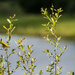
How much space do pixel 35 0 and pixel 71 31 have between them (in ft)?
38.0

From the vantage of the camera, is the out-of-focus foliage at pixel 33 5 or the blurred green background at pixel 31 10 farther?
the out-of-focus foliage at pixel 33 5

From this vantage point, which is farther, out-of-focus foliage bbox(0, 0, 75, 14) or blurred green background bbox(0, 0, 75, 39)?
out-of-focus foliage bbox(0, 0, 75, 14)

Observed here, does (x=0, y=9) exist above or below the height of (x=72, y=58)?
above

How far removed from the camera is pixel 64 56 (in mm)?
10914

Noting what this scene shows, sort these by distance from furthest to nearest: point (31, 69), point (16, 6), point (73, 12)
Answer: point (16, 6)
point (73, 12)
point (31, 69)

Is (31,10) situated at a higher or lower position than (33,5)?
lower

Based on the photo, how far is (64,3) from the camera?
27453 mm

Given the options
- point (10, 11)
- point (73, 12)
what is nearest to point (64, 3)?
point (73, 12)

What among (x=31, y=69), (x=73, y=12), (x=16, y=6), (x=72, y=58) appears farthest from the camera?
(x=16, y=6)

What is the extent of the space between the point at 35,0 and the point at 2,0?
361cm

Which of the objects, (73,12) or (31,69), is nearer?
(31,69)

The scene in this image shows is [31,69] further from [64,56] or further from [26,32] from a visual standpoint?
[26,32]

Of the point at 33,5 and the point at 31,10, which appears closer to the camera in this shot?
the point at 31,10

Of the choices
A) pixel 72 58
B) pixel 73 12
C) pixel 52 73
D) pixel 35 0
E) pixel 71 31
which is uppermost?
pixel 35 0
